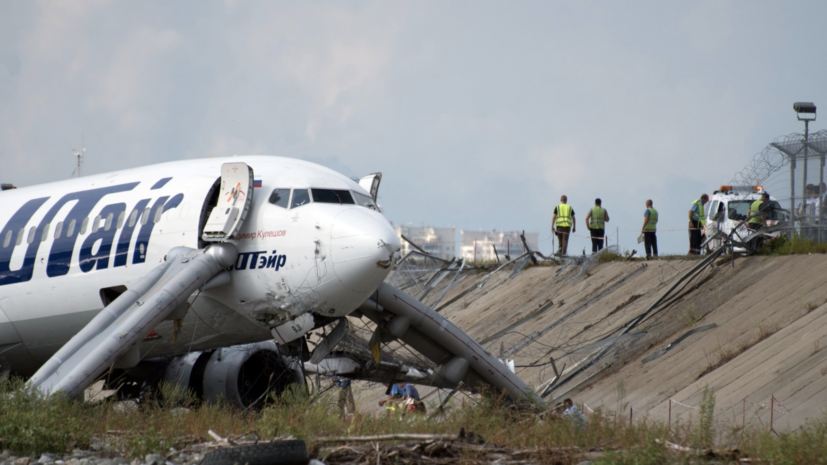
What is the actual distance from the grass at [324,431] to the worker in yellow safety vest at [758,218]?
1055 cm

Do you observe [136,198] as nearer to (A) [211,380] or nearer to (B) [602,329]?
(A) [211,380]

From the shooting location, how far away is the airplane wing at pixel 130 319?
12820 mm

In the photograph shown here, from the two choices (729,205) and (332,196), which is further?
(729,205)

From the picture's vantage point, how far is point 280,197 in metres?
14.9

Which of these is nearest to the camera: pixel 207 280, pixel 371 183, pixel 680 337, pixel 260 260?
pixel 207 280

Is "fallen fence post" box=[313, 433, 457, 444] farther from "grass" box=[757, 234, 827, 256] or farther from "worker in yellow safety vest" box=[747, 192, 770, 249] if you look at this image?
"worker in yellow safety vest" box=[747, 192, 770, 249]

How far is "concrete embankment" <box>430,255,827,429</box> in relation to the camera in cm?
1549

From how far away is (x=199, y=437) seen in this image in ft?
37.7

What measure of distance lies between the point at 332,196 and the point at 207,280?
7.98 feet

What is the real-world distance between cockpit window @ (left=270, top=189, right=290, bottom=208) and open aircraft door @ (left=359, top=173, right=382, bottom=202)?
1.97 meters

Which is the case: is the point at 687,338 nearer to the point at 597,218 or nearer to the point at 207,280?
the point at 597,218

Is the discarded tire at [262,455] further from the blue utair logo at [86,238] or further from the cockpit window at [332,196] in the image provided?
the blue utair logo at [86,238]

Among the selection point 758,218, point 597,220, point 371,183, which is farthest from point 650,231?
point 371,183

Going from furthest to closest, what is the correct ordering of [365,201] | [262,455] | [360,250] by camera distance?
[365,201]
[360,250]
[262,455]
